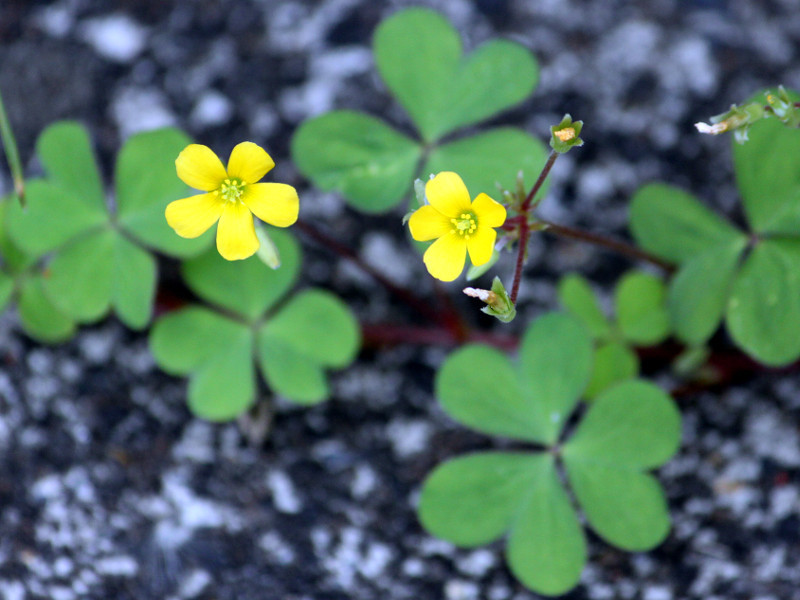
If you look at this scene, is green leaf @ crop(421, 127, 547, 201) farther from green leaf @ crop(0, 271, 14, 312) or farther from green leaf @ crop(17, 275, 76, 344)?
green leaf @ crop(0, 271, 14, 312)

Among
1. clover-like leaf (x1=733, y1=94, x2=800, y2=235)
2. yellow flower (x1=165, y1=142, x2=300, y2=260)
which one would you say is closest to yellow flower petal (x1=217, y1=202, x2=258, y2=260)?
yellow flower (x1=165, y1=142, x2=300, y2=260)

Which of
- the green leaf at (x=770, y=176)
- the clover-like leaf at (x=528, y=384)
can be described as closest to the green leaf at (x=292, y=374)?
the clover-like leaf at (x=528, y=384)

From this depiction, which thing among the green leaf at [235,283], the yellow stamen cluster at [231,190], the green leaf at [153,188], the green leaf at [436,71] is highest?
the green leaf at [436,71]

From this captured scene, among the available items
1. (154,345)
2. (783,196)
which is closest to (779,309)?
(783,196)

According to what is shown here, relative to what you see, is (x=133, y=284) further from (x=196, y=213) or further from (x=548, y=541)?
(x=548, y=541)

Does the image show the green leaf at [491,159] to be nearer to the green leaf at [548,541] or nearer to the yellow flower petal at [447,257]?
the yellow flower petal at [447,257]

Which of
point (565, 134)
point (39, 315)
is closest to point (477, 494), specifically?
point (565, 134)
